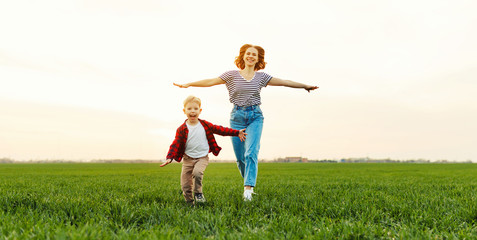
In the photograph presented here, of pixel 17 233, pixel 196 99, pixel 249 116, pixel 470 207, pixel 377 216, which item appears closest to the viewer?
pixel 17 233

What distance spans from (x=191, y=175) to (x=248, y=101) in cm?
158

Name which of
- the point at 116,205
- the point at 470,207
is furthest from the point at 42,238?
the point at 470,207

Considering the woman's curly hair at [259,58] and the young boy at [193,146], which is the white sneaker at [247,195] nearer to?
the young boy at [193,146]

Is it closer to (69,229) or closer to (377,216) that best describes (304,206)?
(377,216)

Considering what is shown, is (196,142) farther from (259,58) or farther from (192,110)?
(259,58)

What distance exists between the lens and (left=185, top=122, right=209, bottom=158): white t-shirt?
536 centimetres

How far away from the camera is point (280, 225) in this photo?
3.64m

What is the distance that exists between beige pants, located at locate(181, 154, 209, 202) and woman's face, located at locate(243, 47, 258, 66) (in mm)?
1900

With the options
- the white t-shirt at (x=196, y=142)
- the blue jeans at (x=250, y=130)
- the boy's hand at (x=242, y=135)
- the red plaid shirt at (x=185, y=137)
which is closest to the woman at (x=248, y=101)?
the blue jeans at (x=250, y=130)

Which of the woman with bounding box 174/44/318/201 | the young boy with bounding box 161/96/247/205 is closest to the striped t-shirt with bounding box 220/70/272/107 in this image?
the woman with bounding box 174/44/318/201

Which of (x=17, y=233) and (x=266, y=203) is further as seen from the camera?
(x=266, y=203)

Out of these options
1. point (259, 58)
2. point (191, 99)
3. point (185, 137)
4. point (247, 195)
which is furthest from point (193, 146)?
point (259, 58)

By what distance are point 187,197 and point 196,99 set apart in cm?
152

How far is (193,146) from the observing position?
17.6ft
